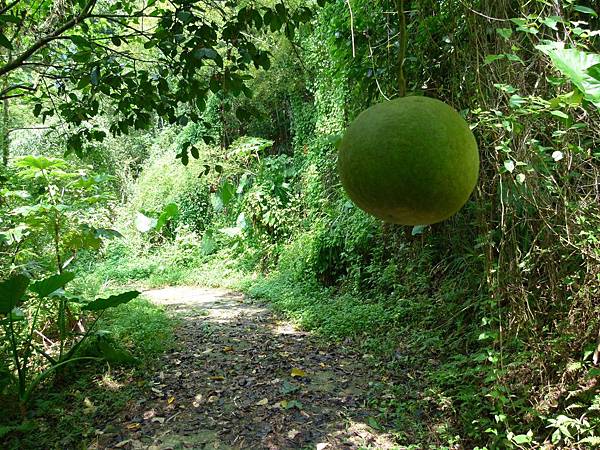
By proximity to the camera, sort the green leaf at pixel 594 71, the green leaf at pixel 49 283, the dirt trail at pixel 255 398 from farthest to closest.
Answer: the green leaf at pixel 49 283
the dirt trail at pixel 255 398
the green leaf at pixel 594 71

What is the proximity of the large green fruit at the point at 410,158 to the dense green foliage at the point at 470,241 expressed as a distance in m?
0.34

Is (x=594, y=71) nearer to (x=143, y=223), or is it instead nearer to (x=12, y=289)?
(x=12, y=289)

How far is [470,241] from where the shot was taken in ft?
12.3

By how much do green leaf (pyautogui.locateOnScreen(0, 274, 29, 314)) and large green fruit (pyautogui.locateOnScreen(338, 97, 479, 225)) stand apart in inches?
118

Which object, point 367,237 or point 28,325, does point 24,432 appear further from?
point 367,237

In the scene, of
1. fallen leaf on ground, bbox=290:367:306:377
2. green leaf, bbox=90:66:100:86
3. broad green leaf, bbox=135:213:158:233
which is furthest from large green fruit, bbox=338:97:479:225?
broad green leaf, bbox=135:213:158:233

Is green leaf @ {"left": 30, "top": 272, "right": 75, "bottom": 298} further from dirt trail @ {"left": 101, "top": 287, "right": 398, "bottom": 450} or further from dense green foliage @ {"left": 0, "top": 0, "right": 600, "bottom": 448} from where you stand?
dirt trail @ {"left": 101, "top": 287, "right": 398, "bottom": 450}

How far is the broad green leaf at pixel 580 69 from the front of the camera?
2.85 feet

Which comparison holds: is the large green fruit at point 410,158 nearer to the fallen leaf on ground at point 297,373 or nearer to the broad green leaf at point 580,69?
the broad green leaf at point 580,69

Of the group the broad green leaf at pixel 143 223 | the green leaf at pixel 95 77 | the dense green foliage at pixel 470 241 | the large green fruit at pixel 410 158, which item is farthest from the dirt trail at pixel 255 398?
the broad green leaf at pixel 143 223

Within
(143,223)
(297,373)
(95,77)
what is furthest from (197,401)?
(143,223)

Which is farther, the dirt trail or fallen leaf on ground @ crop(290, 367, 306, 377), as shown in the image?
fallen leaf on ground @ crop(290, 367, 306, 377)

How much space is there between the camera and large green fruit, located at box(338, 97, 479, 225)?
700 mm

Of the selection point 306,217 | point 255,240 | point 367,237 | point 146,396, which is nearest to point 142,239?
point 255,240
